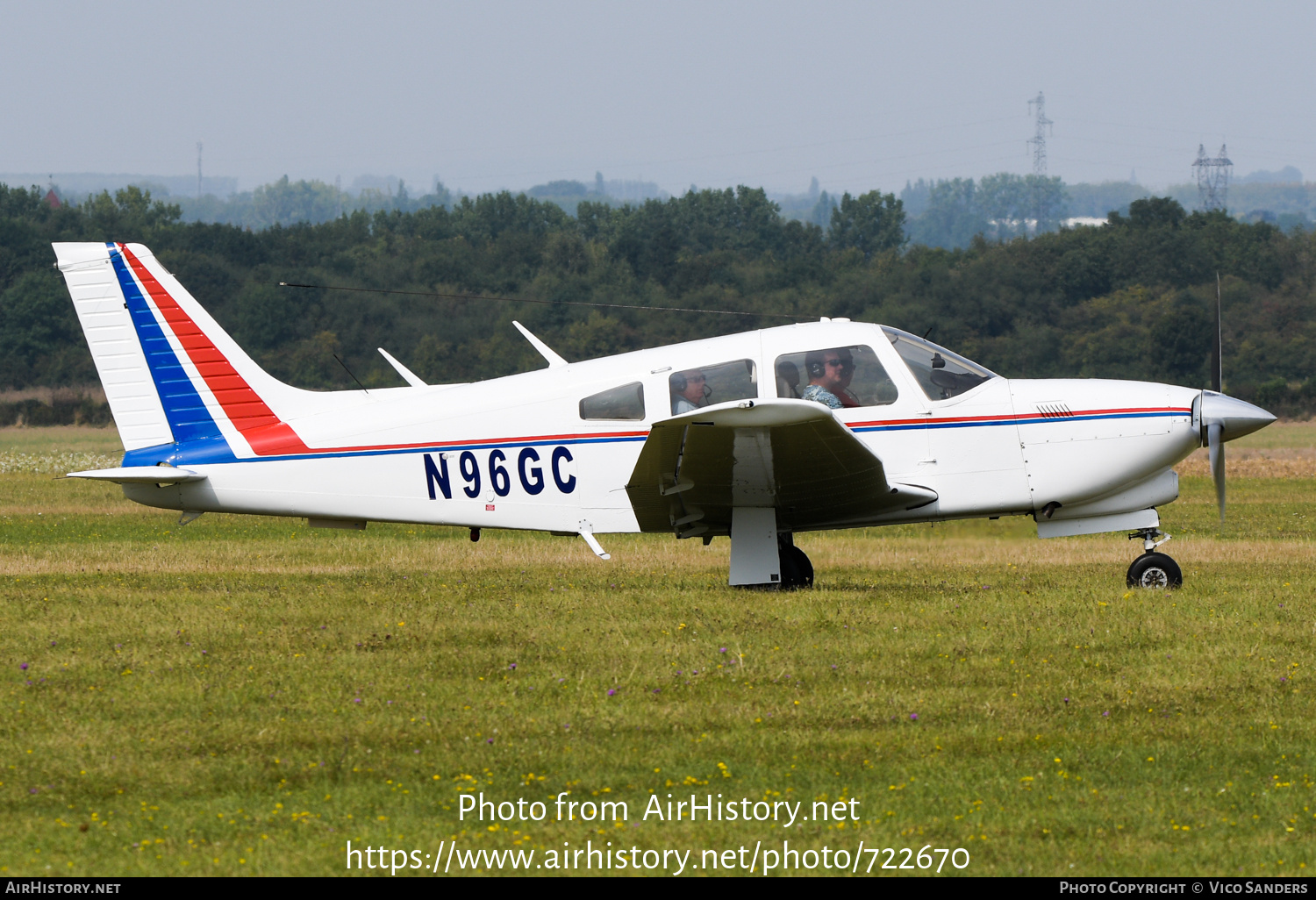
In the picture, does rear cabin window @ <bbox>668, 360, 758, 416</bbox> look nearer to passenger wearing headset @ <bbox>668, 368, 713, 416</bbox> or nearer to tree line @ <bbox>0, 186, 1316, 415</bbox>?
passenger wearing headset @ <bbox>668, 368, 713, 416</bbox>

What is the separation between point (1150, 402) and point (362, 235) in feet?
199

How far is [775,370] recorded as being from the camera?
11.1m

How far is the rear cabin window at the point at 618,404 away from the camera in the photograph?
11.4 meters

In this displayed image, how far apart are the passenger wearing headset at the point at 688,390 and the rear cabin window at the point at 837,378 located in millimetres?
591

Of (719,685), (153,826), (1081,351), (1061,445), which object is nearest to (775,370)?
(1061,445)

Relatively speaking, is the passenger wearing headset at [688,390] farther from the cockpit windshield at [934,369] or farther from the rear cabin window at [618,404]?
the cockpit windshield at [934,369]

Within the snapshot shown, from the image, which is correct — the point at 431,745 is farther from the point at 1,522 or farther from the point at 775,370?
the point at 1,522

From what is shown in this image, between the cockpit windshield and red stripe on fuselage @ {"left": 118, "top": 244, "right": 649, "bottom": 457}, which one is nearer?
the cockpit windshield

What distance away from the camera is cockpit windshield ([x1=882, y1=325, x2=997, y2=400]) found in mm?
11336

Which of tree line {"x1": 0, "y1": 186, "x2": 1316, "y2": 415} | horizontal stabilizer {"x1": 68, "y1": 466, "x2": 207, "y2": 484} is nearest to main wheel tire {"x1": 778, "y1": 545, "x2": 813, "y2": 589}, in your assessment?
horizontal stabilizer {"x1": 68, "y1": 466, "x2": 207, "y2": 484}

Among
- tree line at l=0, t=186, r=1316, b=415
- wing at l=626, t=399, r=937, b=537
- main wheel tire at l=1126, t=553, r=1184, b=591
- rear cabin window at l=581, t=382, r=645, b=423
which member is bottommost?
main wheel tire at l=1126, t=553, r=1184, b=591

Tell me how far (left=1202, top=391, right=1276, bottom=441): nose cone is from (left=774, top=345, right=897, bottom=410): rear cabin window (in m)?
2.50

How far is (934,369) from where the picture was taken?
448 inches

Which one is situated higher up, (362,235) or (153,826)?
(362,235)
